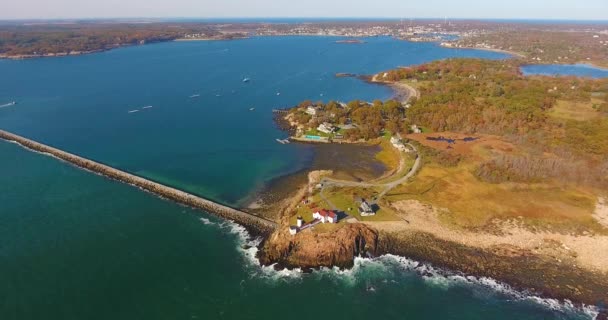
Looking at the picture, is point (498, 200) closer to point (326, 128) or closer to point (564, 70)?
point (326, 128)

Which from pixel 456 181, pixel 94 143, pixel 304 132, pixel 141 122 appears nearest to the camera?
pixel 456 181

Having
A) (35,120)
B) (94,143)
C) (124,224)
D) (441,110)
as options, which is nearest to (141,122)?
(94,143)

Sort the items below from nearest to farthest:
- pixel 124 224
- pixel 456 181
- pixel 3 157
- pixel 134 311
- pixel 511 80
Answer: pixel 134 311 → pixel 124 224 → pixel 456 181 → pixel 3 157 → pixel 511 80

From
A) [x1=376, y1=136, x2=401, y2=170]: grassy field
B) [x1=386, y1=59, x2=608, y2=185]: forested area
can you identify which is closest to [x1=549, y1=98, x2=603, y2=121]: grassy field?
[x1=386, y1=59, x2=608, y2=185]: forested area

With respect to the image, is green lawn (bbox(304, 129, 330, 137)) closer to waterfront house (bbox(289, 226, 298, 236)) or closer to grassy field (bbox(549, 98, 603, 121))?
→ waterfront house (bbox(289, 226, 298, 236))

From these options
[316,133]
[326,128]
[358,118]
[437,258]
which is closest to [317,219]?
[437,258]

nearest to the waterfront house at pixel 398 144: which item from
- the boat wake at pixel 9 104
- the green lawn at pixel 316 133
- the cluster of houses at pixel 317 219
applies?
the green lawn at pixel 316 133

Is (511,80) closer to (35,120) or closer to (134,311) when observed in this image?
(134,311)
